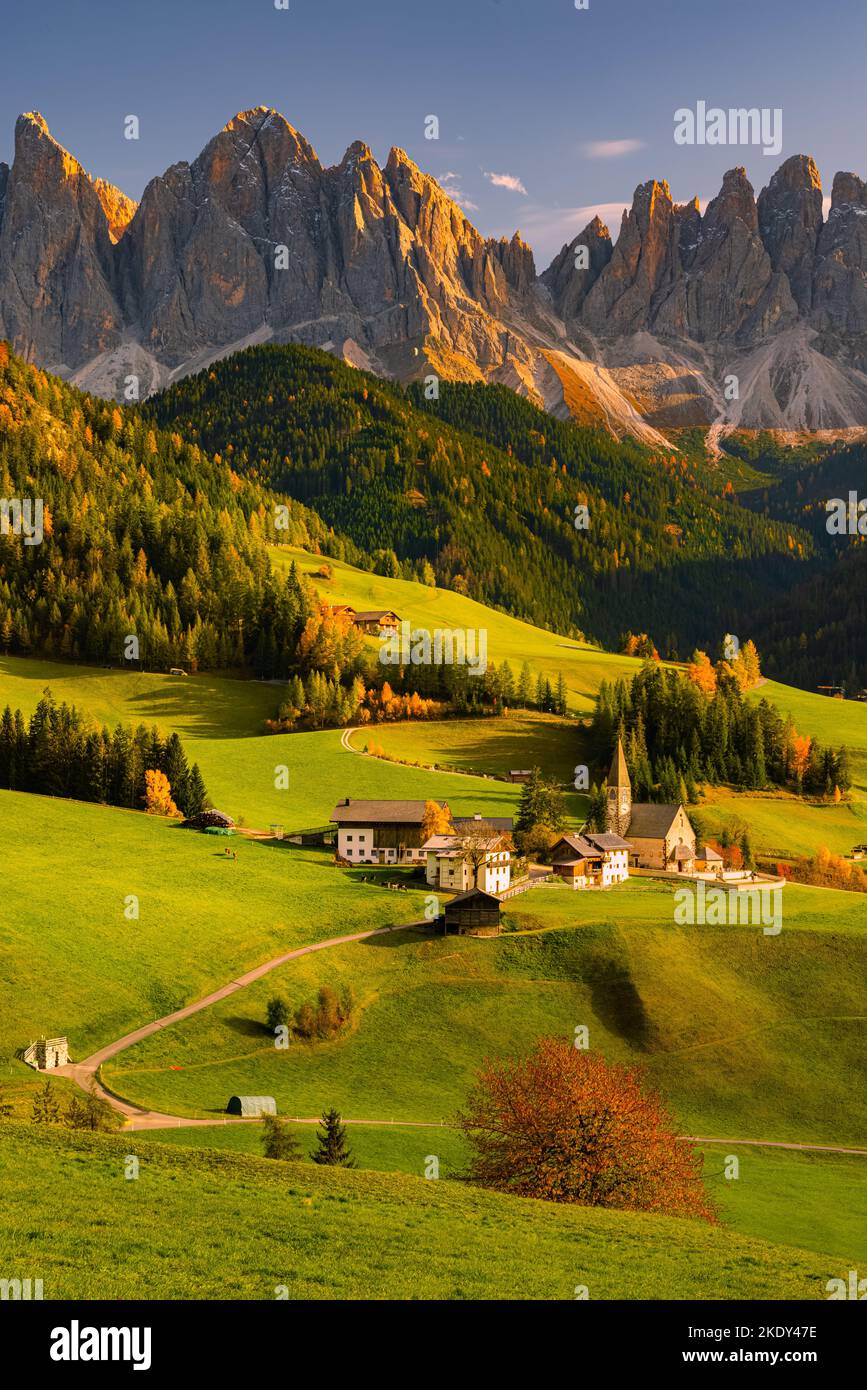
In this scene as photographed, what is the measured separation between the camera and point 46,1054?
70250 millimetres

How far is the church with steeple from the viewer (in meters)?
134

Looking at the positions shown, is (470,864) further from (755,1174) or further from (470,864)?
(755,1174)

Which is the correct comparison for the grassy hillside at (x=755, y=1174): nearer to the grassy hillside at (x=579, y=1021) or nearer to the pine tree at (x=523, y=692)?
the grassy hillside at (x=579, y=1021)

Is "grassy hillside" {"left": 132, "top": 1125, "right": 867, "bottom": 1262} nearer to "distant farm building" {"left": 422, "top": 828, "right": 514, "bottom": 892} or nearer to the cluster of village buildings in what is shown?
"distant farm building" {"left": 422, "top": 828, "right": 514, "bottom": 892}

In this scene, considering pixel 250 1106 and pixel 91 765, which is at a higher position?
pixel 91 765

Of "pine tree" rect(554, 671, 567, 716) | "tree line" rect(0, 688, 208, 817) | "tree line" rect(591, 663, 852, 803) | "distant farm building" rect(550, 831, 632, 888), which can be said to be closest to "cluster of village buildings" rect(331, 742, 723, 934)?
"distant farm building" rect(550, 831, 632, 888)

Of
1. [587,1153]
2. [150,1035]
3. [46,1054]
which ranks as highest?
[587,1153]

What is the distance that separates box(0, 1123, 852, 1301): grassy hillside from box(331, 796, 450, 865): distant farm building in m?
80.4

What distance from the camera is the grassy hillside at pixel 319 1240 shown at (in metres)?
31.4

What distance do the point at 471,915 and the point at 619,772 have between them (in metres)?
51.2

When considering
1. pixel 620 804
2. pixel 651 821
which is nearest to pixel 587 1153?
pixel 651 821

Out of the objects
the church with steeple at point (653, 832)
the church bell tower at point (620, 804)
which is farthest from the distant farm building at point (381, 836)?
the church with steeple at point (653, 832)

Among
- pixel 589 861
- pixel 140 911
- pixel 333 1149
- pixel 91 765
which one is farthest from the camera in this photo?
pixel 91 765
